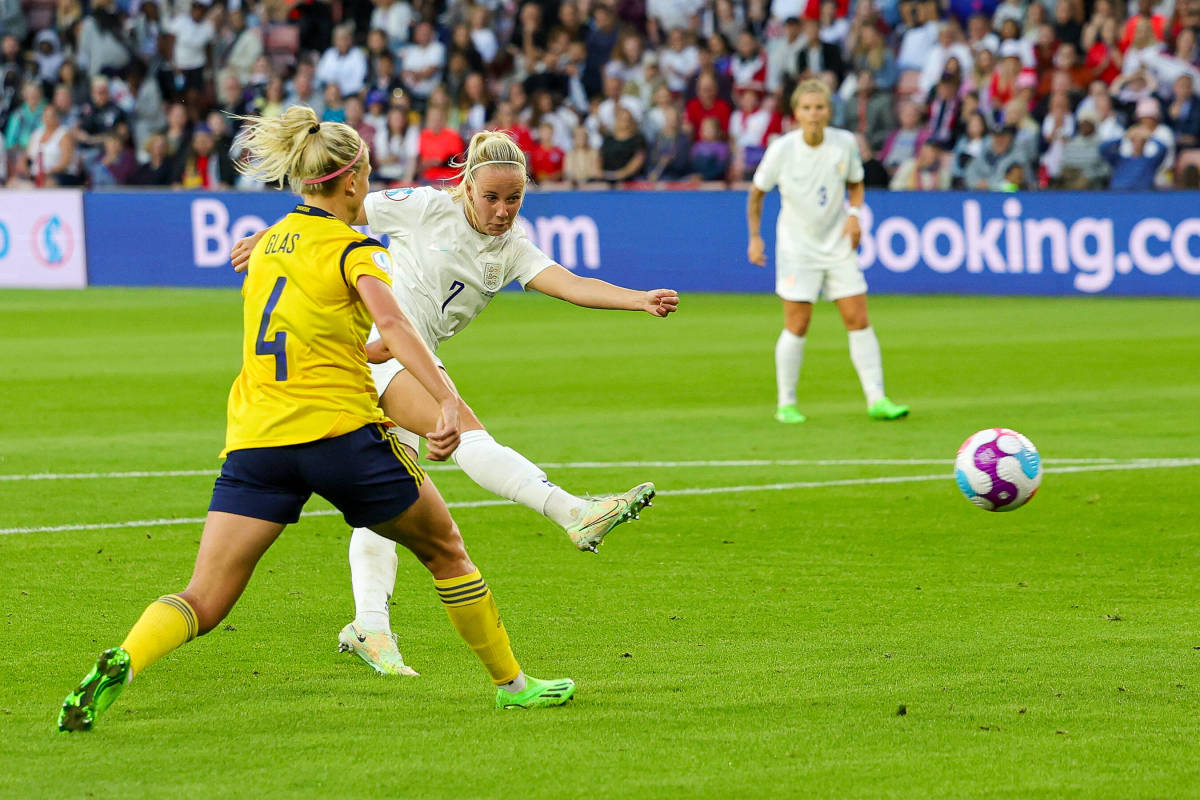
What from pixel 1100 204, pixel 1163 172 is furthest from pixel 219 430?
pixel 1163 172

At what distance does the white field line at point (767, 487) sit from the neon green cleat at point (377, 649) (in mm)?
2868

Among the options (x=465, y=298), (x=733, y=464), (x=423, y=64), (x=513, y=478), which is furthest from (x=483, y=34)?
(x=513, y=478)

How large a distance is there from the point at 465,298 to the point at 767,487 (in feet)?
11.5

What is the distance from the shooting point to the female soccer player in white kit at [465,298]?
578cm

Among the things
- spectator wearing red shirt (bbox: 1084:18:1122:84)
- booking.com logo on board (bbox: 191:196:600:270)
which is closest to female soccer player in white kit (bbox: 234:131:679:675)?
booking.com logo on board (bbox: 191:196:600:270)

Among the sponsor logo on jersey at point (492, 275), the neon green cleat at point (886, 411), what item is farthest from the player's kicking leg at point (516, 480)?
the neon green cleat at point (886, 411)

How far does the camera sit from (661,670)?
585cm

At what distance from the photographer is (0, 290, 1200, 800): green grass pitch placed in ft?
15.5

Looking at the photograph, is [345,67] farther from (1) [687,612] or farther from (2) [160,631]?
(2) [160,631]

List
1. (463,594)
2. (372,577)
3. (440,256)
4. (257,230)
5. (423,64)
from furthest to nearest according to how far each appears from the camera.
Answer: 1. (423,64)
2. (257,230)
3. (440,256)
4. (372,577)
5. (463,594)

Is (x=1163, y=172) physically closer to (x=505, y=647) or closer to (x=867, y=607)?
(x=867, y=607)

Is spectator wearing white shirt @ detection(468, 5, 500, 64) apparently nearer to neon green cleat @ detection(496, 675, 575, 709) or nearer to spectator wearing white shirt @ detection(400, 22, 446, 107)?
spectator wearing white shirt @ detection(400, 22, 446, 107)

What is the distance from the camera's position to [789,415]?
12430 mm

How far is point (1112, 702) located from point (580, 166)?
20217mm
